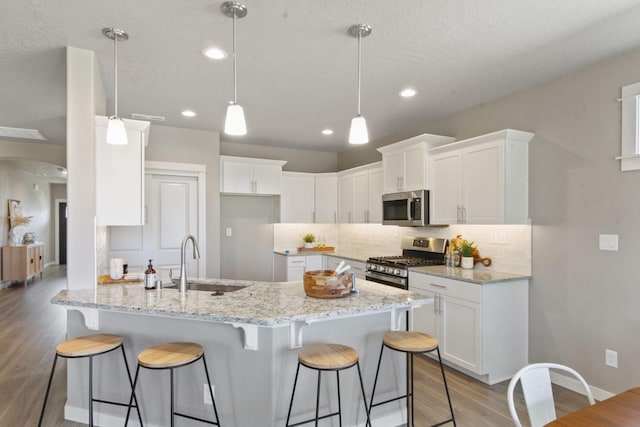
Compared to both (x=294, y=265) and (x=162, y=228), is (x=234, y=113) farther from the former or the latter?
(x=294, y=265)

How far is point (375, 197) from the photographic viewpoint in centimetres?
507

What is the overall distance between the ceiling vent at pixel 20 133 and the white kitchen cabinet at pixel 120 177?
358cm

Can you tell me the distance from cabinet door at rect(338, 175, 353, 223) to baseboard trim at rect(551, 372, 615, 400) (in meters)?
3.22

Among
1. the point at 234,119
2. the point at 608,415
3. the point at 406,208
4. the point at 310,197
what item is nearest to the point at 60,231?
the point at 310,197

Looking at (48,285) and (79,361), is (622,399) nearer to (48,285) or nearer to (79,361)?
(79,361)

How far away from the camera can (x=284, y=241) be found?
240 inches

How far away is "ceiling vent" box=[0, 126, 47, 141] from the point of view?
5.23 m

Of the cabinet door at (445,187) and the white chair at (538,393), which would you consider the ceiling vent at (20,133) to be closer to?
the cabinet door at (445,187)

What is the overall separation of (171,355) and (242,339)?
0.40m

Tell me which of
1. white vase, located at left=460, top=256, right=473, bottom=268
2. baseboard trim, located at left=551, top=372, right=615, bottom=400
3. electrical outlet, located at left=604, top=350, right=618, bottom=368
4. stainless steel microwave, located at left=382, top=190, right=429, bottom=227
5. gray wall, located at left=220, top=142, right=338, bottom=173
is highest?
gray wall, located at left=220, top=142, right=338, bottom=173

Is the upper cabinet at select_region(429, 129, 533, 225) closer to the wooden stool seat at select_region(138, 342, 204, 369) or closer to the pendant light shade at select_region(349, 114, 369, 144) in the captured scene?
the pendant light shade at select_region(349, 114, 369, 144)

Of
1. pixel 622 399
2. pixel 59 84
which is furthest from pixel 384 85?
pixel 59 84

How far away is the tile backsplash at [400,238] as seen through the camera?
347 centimetres

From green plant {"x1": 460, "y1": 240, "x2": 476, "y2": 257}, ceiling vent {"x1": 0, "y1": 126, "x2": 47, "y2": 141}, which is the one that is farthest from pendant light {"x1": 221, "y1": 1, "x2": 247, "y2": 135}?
ceiling vent {"x1": 0, "y1": 126, "x2": 47, "y2": 141}
